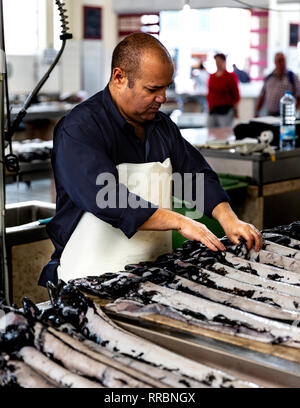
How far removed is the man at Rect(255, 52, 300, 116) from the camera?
900 cm

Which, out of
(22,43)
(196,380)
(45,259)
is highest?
(22,43)

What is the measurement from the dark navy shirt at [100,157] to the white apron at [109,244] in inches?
1.4

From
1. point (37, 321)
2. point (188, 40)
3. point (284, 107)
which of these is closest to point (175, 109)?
point (188, 40)

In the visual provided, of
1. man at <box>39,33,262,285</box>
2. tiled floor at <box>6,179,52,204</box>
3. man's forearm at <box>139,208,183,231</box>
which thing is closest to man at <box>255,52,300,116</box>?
tiled floor at <box>6,179,52,204</box>

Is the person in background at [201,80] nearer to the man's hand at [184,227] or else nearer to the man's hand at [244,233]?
the man's hand at [244,233]

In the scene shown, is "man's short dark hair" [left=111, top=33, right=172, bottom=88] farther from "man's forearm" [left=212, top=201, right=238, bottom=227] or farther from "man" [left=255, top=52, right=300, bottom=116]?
"man" [left=255, top=52, right=300, bottom=116]

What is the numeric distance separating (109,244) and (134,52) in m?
0.69

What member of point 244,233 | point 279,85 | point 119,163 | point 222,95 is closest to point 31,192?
point 222,95

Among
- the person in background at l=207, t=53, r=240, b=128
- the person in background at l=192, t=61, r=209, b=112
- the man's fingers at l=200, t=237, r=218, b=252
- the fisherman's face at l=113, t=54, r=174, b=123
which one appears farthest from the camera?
the person in background at l=192, t=61, r=209, b=112

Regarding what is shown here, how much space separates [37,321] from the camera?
1.54 metres

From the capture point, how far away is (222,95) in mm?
9336

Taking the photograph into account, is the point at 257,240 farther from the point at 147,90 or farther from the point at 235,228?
the point at 147,90

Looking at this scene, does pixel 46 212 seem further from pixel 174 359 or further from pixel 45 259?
pixel 174 359

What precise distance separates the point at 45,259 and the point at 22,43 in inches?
395
